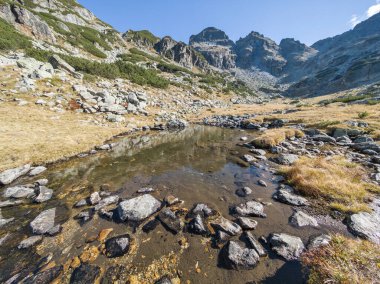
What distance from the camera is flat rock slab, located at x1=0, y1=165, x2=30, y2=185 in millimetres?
9141

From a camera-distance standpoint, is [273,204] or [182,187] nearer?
[273,204]

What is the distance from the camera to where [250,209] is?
23.7ft

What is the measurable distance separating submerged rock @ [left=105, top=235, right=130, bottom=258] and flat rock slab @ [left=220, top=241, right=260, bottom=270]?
9.97ft

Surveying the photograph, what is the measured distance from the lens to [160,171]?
1145 cm

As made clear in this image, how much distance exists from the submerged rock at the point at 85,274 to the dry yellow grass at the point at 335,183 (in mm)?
8863

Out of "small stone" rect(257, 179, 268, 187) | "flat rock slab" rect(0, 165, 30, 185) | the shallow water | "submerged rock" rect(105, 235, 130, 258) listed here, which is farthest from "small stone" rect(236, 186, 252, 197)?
"flat rock slab" rect(0, 165, 30, 185)

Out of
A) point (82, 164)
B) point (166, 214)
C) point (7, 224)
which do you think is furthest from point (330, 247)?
point (82, 164)

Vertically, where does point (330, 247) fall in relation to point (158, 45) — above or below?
below

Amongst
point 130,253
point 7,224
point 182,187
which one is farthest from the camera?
point 182,187

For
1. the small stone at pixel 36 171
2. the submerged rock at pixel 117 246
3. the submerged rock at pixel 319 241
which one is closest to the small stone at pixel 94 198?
the submerged rock at pixel 117 246

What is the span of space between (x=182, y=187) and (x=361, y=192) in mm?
8122

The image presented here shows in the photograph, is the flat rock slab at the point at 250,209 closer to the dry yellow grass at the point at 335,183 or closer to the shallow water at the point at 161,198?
the shallow water at the point at 161,198

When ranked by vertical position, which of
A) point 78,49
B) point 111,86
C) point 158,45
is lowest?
point 111,86

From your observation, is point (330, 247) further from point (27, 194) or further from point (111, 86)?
point (111, 86)
